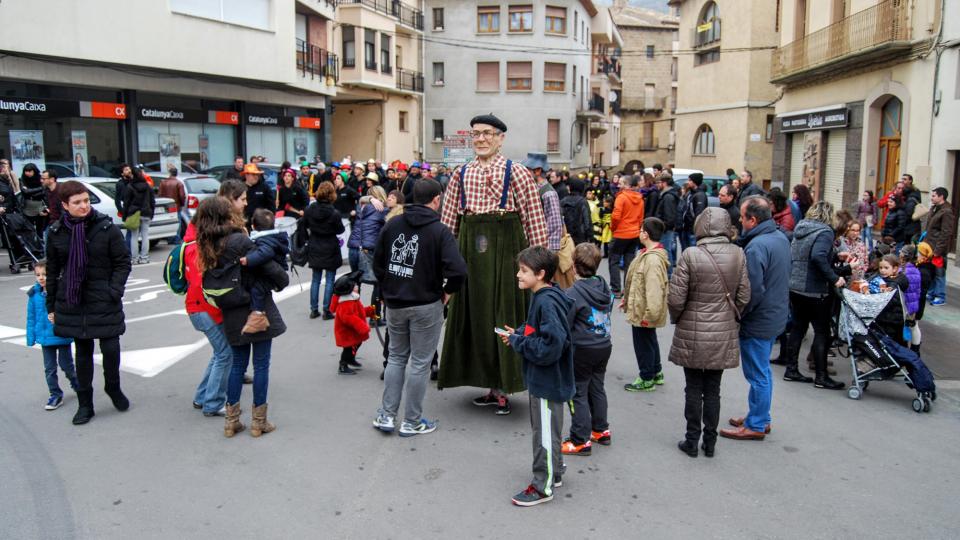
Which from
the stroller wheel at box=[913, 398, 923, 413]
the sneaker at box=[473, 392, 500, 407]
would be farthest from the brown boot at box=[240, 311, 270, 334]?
the stroller wheel at box=[913, 398, 923, 413]

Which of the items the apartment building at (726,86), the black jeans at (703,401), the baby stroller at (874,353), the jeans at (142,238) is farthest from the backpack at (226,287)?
the apartment building at (726,86)

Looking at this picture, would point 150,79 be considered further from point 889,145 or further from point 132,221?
point 889,145

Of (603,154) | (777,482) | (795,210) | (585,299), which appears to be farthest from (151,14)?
(603,154)

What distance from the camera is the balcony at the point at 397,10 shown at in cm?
3405

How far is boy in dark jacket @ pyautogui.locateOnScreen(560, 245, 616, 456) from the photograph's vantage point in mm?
5031

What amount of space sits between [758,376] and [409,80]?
37.4 metres

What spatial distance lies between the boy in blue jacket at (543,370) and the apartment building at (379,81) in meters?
30.4

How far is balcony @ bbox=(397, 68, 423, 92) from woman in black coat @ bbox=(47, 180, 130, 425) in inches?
1358

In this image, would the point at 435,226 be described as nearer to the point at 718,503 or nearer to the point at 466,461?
the point at 466,461

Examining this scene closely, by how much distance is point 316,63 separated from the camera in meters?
30.0

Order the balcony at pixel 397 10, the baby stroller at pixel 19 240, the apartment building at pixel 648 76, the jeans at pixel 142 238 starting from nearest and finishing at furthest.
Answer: the baby stroller at pixel 19 240
the jeans at pixel 142 238
the balcony at pixel 397 10
the apartment building at pixel 648 76

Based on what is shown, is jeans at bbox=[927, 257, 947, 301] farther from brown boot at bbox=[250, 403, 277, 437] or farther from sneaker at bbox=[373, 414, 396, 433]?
brown boot at bbox=[250, 403, 277, 437]

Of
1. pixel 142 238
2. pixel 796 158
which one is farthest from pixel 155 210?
pixel 796 158

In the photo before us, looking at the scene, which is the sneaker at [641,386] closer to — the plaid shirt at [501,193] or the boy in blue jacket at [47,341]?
the plaid shirt at [501,193]
